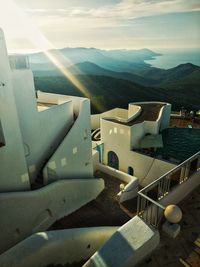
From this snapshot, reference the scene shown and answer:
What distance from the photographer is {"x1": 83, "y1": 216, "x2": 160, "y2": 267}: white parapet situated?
5.24m

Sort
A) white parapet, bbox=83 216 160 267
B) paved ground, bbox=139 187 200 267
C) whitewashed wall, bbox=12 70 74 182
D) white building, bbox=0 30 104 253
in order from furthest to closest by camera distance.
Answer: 1. whitewashed wall, bbox=12 70 74 182
2. white building, bbox=0 30 104 253
3. paved ground, bbox=139 187 200 267
4. white parapet, bbox=83 216 160 267

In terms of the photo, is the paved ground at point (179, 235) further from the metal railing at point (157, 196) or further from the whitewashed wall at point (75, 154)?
the whitewashed wall at point (75, 154)

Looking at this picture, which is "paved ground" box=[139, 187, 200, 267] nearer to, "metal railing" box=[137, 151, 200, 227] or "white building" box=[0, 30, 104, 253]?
"metal railing" box=[137, 151, 200, 227]

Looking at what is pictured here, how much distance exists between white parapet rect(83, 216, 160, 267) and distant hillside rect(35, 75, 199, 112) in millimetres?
59104

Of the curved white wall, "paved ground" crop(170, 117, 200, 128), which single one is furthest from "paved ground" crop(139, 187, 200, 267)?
"paved ground" crop(170, 117, 200, 128)

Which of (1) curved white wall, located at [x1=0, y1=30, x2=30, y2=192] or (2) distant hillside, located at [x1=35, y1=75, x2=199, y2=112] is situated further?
(2) distant hillside, located at [x1=35, y1=75, x2=199, y2=112]

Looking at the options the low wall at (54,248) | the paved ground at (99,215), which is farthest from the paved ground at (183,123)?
the low wall at (54,248)

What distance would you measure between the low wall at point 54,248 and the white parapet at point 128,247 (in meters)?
3.00

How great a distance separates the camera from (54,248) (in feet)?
26.7

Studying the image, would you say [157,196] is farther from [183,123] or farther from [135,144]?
[183,123]

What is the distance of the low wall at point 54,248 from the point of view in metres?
7.23

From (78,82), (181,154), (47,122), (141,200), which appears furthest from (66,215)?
(78,82)

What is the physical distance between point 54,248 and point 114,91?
72704 millimetres

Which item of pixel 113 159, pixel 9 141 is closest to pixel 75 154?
pixel 9 141
